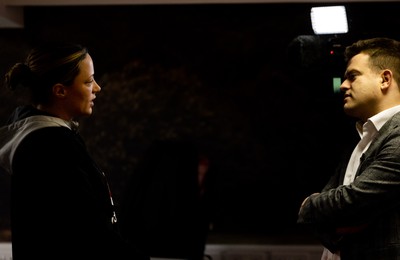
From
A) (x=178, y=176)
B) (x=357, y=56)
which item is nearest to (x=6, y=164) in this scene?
(x=357, y=56)

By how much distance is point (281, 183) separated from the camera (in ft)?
11.2

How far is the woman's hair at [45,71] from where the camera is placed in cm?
163

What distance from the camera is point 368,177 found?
169 centimetres

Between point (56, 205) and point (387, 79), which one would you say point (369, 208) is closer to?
point (387, 79)

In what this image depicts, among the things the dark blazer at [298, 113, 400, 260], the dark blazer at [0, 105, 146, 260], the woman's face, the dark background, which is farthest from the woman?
the dark background

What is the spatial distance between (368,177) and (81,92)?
0.93 m

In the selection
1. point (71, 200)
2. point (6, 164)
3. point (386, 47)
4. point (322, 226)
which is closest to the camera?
point (71, 200)

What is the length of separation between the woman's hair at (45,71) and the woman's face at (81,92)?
0.03m

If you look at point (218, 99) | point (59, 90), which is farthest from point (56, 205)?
point (218, 99)

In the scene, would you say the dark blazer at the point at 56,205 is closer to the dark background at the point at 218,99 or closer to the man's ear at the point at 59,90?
the man's ear at the point at 59,90

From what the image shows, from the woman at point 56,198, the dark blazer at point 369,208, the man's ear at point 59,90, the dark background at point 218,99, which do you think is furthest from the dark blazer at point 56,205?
the dark background at point 218,99

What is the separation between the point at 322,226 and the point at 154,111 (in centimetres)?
184

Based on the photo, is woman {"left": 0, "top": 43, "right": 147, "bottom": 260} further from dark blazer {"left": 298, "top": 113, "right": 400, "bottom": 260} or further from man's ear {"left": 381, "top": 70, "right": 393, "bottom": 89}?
man's ear {"left": 381, "top": 70, "right": 393, "bottom": 89}

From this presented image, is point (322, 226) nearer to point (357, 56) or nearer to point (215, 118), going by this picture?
point (357, 56)
